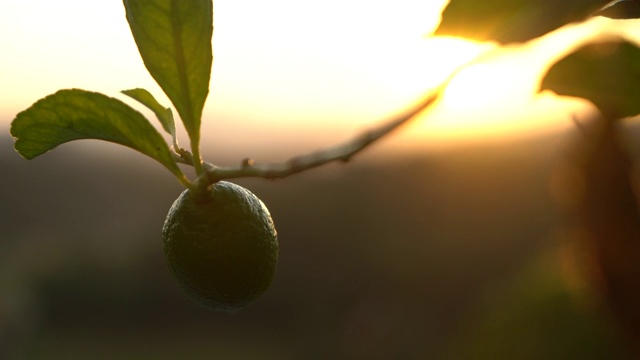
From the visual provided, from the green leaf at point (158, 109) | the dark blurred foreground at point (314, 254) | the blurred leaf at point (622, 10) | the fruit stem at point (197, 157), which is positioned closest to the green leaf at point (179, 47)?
the fruit stem at point (197, 157)

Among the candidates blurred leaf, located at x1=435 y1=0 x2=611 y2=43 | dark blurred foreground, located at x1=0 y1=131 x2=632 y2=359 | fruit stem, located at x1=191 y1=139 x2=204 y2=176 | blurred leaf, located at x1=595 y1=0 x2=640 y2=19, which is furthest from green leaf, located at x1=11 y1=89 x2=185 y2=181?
dark blurred foreground, located at x1=0 y1=131 x2=632 y2=359

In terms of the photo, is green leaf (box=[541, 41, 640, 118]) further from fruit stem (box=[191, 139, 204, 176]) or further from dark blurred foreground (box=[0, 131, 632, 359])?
dark blurred foreground (box=[0, 131, 632, 359])

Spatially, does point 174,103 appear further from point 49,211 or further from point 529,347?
point 49,211

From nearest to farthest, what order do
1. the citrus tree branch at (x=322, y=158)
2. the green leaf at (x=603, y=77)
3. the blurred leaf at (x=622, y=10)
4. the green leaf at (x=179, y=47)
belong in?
1. the citrus tree branch at (x=322, y=158)
2. the green leaf at (x=179, y=47)
3. the blurred leaf at (x=622, y=10)
4. the green leaf at (x=603, y=77)

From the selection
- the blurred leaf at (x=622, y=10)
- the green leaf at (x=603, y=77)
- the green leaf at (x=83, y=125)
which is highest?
the green leaf at (x=83, y=125)

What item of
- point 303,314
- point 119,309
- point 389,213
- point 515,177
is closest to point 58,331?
point 119,309

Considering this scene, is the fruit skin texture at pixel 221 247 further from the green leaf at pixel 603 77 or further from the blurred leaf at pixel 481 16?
the green leaf at pixel 603 77
